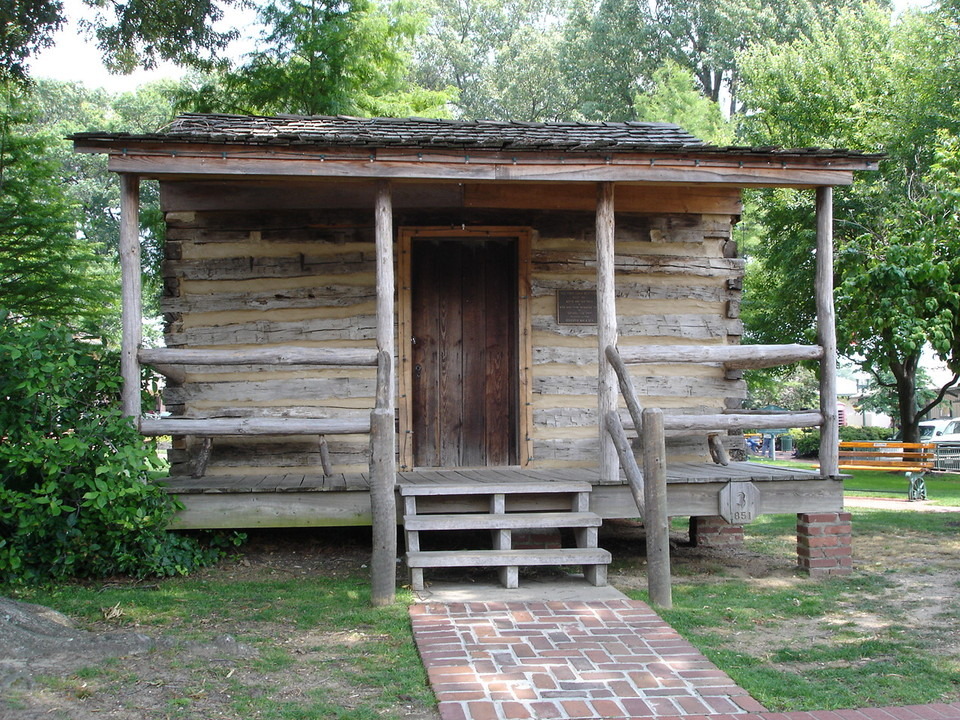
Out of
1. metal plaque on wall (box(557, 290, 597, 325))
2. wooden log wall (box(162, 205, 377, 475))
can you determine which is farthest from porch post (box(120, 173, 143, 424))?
metal plaque on wall (box(557, 290, 597, 325))

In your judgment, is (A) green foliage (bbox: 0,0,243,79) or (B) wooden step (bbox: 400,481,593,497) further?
(A) green foliage (bbox: 0,0,243,79)

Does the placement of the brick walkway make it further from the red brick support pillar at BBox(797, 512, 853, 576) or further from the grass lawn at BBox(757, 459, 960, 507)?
the grass lawn at BBox(757, 459, 960, 507)

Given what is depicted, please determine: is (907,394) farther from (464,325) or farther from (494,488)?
(494,488)

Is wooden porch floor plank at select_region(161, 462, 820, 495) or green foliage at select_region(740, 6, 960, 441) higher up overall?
green foliage at select_region(740, 6, 960, 441)

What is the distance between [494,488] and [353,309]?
2.56 metres

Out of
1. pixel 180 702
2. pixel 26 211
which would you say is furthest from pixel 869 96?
pixel 180 702

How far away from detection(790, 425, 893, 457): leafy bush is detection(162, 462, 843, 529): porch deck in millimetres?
A: 19475

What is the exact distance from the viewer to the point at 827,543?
292 inches

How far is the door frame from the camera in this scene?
854 centimetres

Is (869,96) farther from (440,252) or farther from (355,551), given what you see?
(355,551)

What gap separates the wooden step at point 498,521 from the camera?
6551mm

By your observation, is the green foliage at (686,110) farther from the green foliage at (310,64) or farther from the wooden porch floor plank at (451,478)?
the wooden porch floor plank at (451,478)

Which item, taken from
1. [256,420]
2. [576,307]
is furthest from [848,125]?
[256,420]

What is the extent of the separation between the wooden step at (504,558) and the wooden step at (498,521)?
20 centimetres
